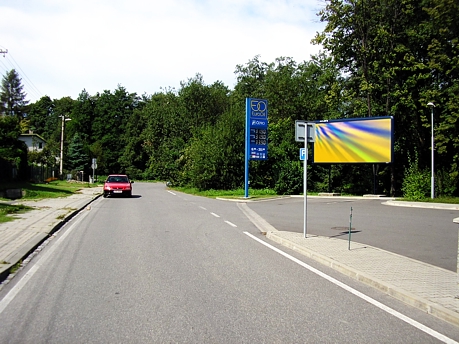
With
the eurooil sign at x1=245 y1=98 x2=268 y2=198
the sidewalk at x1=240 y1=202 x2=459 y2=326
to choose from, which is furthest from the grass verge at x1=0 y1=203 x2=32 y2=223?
the eurooil sign at x1=245 y1=98 x2=268 y2=198

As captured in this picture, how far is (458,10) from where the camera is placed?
34.6m

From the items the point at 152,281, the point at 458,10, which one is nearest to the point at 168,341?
the point at 152,281

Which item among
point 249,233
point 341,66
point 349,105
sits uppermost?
point 341,66

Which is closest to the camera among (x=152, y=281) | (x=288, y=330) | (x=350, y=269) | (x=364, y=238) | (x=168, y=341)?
(x=168, y=341)

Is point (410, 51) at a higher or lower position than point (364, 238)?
higher

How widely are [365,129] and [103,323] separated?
3131cm

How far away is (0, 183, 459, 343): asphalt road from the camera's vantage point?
198 inches

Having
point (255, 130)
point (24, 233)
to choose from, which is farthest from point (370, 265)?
point (255, 130)

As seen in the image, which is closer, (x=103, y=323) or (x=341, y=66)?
(x=103, y=323)

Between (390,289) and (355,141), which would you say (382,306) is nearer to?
(390,289)

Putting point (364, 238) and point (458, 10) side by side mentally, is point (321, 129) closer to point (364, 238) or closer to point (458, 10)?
point (458, 10)

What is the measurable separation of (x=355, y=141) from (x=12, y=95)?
295ft

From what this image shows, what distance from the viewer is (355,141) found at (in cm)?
3462

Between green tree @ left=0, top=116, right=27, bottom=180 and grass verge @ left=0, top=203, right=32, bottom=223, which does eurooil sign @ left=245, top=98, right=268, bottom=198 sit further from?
green tree @ left=0, top=116, right=27, bottom=180
